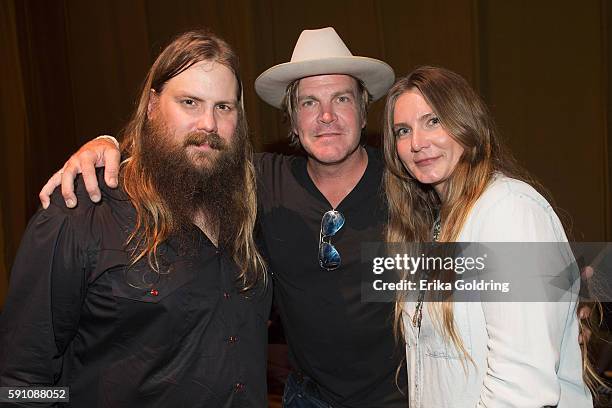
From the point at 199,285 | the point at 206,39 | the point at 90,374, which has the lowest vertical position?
the point at 90,374

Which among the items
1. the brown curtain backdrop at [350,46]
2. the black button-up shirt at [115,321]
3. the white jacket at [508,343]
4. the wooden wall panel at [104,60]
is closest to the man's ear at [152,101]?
the black button-up shirt at [115,321]

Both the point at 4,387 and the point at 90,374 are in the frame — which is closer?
the point at 4,387

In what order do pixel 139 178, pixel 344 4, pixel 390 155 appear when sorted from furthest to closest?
pixel 344 4 < pixel 390 155 < pixel 139 178

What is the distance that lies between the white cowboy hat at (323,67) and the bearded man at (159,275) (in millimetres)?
439

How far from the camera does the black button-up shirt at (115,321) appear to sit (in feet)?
5.38

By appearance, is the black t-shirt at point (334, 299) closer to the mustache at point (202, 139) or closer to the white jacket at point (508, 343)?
the white jacket at point (508, 343)

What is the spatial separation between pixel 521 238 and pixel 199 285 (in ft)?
3.26

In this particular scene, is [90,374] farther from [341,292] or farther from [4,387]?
[341,292]

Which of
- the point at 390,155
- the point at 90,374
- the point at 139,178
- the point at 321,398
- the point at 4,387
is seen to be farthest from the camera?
the point at 321,398

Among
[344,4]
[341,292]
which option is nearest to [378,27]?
[344,4]

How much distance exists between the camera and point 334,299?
2.25m

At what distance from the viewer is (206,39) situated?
1993mm

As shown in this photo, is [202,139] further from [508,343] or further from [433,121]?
[508,343]

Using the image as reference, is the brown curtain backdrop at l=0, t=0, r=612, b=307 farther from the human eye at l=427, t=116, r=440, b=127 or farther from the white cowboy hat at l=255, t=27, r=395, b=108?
the human eye at l=427, t=116, r=440, b=127
